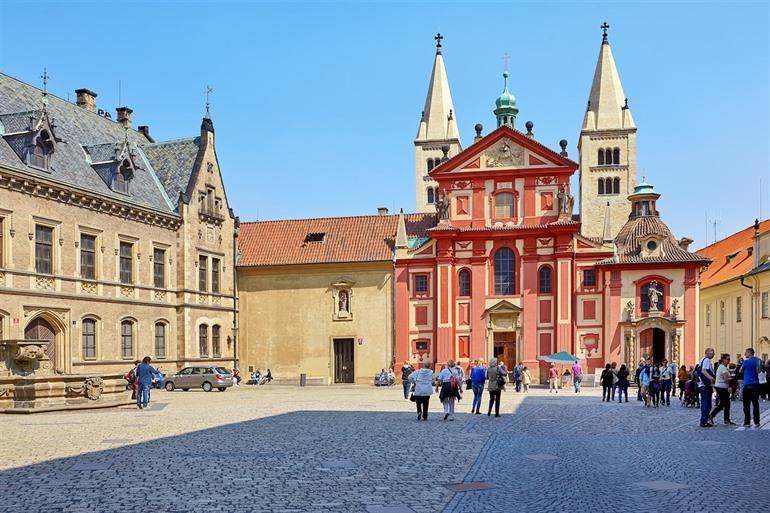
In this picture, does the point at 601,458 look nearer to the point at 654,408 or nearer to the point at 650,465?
the point at 650,465

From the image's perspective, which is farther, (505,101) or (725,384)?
(505,101)

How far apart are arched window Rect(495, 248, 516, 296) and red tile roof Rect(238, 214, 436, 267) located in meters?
4.89

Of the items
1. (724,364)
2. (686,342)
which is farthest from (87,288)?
(686,342)

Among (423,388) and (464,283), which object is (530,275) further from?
(423,388)

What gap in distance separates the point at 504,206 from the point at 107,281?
2286 cm

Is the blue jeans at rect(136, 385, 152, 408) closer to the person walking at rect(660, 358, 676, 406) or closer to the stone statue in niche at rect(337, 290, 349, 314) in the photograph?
the person walking at rect(660, 358, 676, 406)

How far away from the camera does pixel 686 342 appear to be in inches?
1809

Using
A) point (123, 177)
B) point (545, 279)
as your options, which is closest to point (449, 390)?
point (123, 177)

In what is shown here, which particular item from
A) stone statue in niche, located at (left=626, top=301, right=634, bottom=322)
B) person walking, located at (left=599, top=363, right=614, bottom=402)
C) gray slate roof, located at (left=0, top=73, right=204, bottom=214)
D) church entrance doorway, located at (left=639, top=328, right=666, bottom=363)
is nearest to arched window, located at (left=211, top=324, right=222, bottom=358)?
gray slate roof, located at (left=0, top=73, right=204, bottom=214)

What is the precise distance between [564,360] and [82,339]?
23.1 metres

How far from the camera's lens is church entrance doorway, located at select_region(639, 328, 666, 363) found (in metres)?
46.5

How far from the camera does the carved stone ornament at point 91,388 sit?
977 inches

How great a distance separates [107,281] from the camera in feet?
123

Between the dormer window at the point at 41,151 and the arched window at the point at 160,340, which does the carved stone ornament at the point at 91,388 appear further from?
the arched window at the point at 160,340
